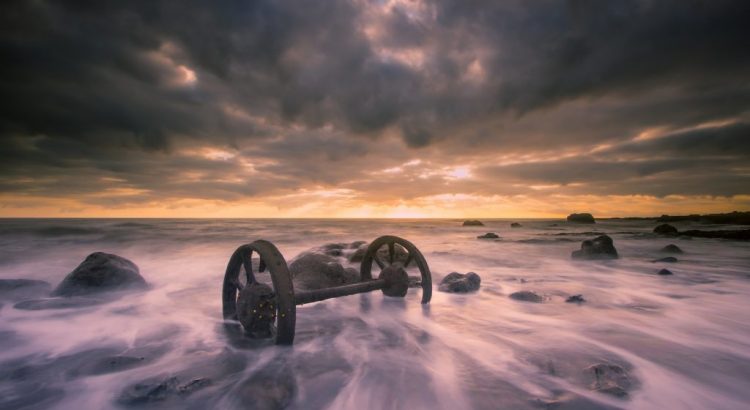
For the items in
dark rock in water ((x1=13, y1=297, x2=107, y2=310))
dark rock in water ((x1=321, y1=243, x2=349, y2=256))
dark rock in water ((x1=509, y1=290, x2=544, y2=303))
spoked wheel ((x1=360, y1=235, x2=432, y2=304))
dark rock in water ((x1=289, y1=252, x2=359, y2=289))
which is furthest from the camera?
dark rock in water ((x1=321, y1=243, x2=349, y2=256))

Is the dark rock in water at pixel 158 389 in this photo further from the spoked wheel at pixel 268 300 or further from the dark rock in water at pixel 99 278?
the dark rock in water at pixel 99 278

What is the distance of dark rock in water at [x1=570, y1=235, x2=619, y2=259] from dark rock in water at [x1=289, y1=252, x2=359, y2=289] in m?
10.0

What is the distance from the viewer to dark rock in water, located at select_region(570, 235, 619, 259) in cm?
1242

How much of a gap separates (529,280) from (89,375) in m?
8.41

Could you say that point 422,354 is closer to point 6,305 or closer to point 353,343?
point 353,343

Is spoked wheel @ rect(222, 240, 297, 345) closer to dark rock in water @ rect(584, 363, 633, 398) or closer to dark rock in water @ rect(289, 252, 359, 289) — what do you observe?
dark rock in water @ rect(289, 252, 359, 289)

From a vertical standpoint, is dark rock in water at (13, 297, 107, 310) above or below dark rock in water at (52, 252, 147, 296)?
below

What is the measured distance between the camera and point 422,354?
140 inches

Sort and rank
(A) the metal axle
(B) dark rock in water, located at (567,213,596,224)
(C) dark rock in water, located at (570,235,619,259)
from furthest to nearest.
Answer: (B) dark rock in water, located at (567,213,596,224) → (C) dark rock in water, located at (570,235,619,259) → (A) the metal axle

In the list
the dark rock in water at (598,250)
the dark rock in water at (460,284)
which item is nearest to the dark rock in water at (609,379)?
the dark rock in water at (460,284)

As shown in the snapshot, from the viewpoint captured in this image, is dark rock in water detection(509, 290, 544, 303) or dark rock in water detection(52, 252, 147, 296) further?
dark rock in water detection(52, 252, 147, 296)

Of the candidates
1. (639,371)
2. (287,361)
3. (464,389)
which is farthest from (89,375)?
(639,371)

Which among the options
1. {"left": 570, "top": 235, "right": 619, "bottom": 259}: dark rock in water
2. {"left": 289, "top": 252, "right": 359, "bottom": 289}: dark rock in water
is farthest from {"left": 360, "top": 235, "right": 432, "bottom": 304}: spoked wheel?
{"left": 570, "top": 235, "right": 619, "bottom": 259}: dark rock in water

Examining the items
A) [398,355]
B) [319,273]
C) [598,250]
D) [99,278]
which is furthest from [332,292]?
[598,250]
